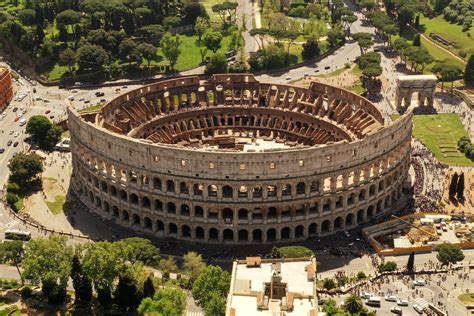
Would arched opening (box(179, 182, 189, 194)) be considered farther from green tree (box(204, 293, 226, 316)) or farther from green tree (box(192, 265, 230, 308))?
green tree (box(204, 293, 226, 316))

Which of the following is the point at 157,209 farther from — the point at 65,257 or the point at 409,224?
the point at 409,224

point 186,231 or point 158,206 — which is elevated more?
point 158,206

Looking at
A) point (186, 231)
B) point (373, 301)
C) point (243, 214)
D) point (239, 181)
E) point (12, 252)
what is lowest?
point (373, 301)

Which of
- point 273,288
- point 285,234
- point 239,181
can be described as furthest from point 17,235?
point 273,288

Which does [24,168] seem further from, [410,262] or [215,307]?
[410,262]

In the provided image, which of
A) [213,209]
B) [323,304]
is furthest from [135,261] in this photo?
[323,304]

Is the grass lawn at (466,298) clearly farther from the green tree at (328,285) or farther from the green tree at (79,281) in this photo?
the green tree at (79,281)

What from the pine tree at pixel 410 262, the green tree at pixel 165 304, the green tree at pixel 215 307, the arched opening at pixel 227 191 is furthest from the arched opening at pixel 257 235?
the green tree at pixel 165 304
